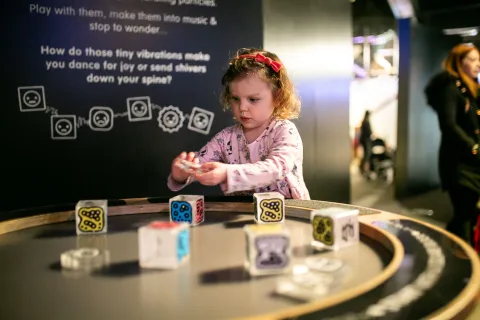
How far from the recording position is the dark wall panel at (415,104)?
5668 mm

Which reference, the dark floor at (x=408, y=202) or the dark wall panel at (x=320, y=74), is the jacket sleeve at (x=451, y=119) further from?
the dark floor at (x=408, y=202)

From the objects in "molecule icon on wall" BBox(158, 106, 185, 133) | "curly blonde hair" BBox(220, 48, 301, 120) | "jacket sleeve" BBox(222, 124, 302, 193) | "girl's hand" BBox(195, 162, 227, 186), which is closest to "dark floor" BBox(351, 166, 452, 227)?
"molecule icon on wall" BBox(158, 106, 185, 133)

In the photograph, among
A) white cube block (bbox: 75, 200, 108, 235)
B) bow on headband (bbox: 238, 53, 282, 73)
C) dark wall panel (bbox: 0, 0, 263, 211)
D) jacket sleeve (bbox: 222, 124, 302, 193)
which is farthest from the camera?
dark wall panel (bbox: 0, 0, 263, 211)

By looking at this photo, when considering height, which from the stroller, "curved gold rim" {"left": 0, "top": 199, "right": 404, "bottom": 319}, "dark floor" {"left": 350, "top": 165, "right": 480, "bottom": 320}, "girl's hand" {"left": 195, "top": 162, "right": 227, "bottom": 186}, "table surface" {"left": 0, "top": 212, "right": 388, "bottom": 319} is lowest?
"dark floor" {"left": 350, "top": 165, "right": 480, "bottom": 320}

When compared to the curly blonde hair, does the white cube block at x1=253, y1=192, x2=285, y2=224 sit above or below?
below

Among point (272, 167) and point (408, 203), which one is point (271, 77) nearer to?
point (272, 167)

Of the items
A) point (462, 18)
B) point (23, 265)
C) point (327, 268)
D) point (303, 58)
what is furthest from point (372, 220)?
point (462, 18)

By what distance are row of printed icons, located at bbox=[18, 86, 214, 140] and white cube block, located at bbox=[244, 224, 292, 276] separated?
2135 millimetres

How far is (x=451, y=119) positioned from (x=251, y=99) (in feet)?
7.48

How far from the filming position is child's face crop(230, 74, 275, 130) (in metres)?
1.78

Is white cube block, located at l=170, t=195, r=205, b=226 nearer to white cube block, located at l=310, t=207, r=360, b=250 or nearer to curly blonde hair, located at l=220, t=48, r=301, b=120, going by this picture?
white cube block, located at l=310, t=207, r=360, b=250

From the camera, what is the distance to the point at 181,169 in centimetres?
163

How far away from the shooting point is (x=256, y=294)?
87 cm

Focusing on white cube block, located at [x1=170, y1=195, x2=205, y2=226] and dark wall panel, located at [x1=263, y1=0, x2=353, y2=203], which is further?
dark wall panel, located at [x1=263, y1=0, x2=353, y2=203]
